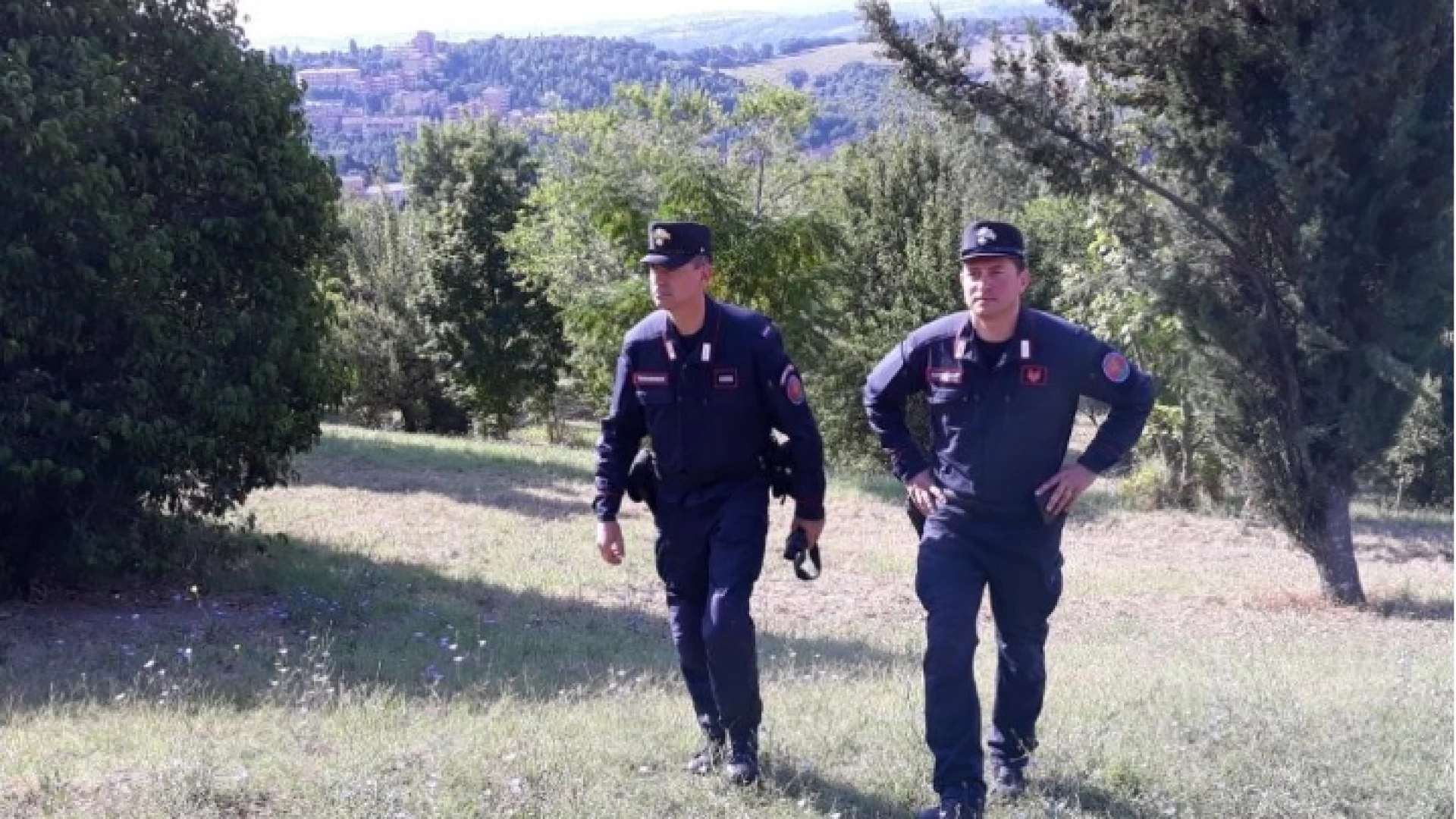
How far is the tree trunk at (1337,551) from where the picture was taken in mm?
12734

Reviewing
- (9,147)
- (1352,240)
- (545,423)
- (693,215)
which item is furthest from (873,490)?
(545,423)

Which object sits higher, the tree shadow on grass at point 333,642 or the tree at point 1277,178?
the tree at point 1277,178

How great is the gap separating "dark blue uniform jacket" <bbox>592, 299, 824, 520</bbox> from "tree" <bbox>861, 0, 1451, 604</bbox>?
7.79 m

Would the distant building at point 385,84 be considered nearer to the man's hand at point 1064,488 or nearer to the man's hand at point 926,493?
the man's hand at point 926,493

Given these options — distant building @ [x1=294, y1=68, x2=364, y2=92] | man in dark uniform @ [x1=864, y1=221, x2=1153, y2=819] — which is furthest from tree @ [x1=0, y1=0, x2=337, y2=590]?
distant building @ [x1=294, y1=68, x2=364, y2=92]

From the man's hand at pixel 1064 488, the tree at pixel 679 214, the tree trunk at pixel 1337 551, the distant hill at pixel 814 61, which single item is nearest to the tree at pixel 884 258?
the tree at pixel 679 214

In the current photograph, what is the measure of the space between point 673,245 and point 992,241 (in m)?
1.13

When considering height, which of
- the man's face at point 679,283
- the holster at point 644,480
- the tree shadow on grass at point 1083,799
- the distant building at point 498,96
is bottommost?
the tree shadow on grass at point 1083,799

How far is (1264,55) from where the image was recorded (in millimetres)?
12000

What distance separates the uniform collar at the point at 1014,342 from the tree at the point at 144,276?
6351 mm

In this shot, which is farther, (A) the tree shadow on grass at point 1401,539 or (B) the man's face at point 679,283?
(A) the tree shadow on grass at point 1401,539

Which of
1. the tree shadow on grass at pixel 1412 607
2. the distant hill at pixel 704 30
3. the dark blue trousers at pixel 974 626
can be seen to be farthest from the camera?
the distant hill at pixel 704 30

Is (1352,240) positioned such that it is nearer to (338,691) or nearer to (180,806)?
(338,691)

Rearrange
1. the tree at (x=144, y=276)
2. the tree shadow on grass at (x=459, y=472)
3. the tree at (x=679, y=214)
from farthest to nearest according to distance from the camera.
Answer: the tree at (x=679, y=214)
the tree shadow on grass at (x=459, y=472)
the tree at (x=144, y=276)
